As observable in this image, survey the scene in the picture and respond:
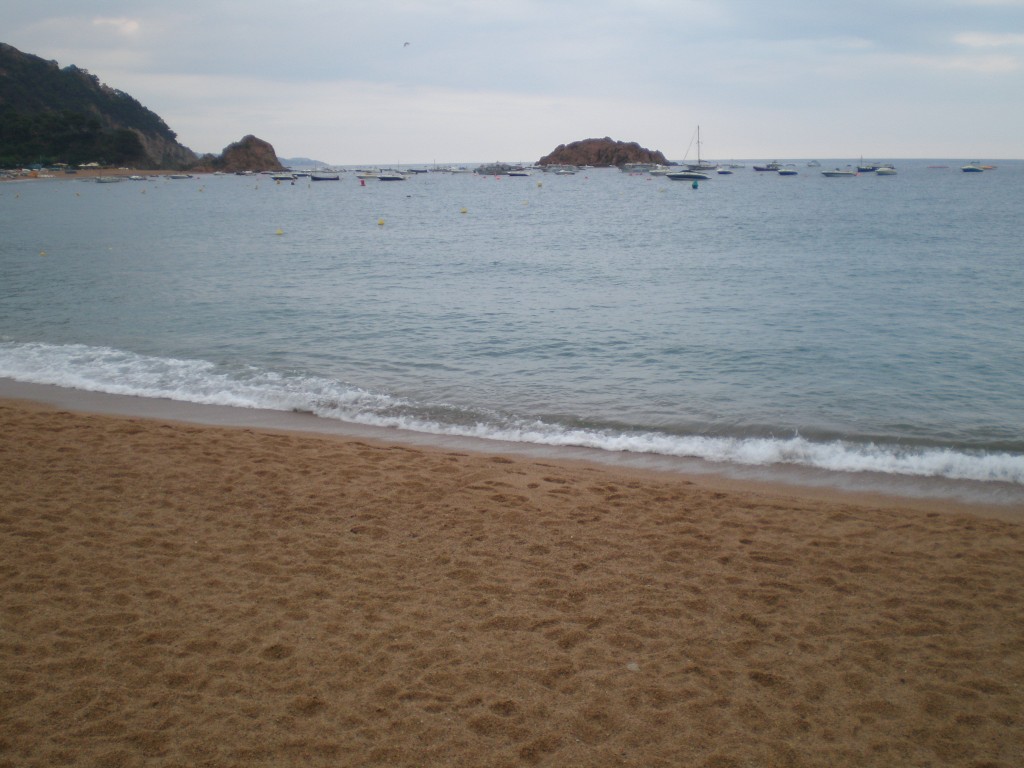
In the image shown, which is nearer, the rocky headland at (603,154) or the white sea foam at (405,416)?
the white sea foam at (405,416)

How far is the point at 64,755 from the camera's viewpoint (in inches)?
136

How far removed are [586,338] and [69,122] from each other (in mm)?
138320

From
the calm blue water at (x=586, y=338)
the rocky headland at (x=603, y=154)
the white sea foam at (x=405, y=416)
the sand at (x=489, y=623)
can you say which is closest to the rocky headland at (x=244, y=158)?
the rocky headland at (x=603, y=154)

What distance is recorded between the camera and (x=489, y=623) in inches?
184

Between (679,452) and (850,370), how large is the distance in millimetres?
5384

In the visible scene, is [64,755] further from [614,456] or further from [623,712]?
[614,456]

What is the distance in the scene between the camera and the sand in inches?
144

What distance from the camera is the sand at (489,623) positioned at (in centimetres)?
367

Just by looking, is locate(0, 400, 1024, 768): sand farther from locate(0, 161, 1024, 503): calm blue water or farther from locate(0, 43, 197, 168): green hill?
locate(0, 43, 197, 168): green hill

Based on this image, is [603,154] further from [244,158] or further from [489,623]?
[489,623]

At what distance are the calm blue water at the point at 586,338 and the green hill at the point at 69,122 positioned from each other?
4143 inches

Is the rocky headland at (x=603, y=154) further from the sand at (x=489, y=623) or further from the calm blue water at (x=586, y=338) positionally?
the sand at (x=489, y=623)

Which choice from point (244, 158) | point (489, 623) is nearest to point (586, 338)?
point (489, 623)

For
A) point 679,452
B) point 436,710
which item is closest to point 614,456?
point 679,452
